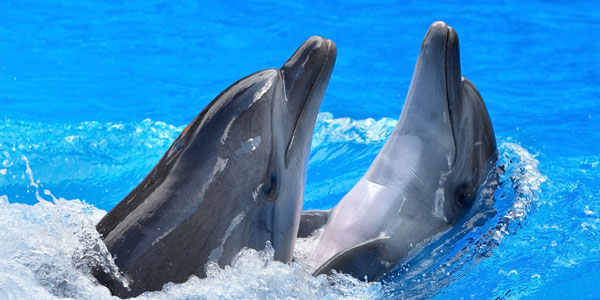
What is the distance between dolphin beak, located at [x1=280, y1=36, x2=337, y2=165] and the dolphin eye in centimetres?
14

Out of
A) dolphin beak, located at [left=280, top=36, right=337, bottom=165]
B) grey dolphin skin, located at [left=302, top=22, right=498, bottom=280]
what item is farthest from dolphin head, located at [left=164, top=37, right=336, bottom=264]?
grey dolphin skin, located at [left=302, top=22, right=498, bottom=280]

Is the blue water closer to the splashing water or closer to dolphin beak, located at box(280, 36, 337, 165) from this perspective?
the splashing water

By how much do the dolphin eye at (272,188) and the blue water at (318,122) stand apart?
0.32 meters

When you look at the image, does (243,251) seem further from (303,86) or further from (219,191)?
(303,86)

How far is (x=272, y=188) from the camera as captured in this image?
4016 mm

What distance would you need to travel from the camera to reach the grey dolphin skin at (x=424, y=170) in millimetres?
4711

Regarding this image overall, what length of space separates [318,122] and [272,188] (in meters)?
4.80

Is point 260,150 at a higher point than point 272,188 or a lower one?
higher

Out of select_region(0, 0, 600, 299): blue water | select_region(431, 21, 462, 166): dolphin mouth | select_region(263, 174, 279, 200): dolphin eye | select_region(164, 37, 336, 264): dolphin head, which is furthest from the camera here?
select_region(431, 21, 462, 166): dolphin mouth

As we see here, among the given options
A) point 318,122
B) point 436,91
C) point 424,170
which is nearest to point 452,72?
point 436,91

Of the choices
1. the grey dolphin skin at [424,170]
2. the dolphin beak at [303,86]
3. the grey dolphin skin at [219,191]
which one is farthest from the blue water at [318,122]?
the dolphin beak at [303,86]

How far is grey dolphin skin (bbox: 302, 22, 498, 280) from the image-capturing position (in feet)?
15.5

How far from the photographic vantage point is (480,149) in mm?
4895

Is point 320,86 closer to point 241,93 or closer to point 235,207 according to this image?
point 241,93
